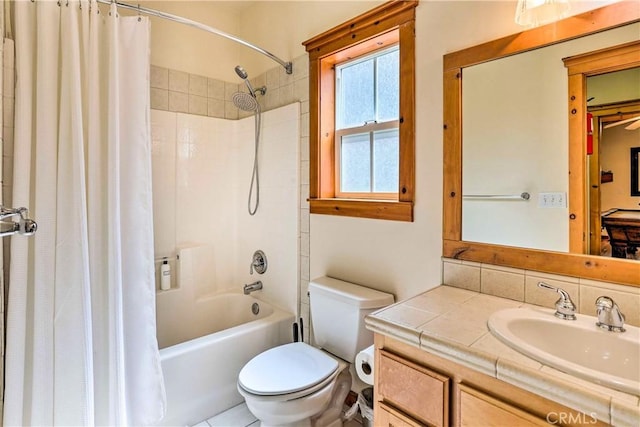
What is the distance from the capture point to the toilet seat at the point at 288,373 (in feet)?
4.34

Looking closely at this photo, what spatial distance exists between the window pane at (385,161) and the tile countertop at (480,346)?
650mm

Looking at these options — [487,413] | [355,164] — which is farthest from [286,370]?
[355,164]

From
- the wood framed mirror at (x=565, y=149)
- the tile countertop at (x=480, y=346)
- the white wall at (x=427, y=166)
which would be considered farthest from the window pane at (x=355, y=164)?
the tile countertop at (x=480, y=346)

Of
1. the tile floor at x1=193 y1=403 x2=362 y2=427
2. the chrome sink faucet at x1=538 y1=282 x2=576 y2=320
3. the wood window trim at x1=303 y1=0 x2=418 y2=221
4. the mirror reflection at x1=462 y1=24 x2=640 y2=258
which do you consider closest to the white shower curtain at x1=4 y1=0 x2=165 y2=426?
the tile floor at x1=193 y1=403 x2=362 y2=427

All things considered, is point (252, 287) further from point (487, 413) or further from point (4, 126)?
point (487, 413)

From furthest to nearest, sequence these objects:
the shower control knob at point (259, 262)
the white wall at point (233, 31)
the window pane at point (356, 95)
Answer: the shower control knob at point (259, 262)
the white wall at point (233, 31)
the window pane at point (356, 95)

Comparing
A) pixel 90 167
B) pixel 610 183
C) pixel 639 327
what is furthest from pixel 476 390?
pixel 90 167

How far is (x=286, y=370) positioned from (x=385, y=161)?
3.83 ft

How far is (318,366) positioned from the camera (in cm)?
148

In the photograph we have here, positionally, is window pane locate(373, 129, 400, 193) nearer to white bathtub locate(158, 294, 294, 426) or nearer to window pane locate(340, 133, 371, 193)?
window pane locate(340, 133, 371, 193)

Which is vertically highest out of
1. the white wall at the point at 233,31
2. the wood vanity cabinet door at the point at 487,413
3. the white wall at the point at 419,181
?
the white wall at the point at 233,31

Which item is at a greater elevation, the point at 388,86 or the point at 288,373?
the point at 388,86

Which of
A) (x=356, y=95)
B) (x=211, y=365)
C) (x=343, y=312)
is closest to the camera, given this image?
(x=343, y=312)

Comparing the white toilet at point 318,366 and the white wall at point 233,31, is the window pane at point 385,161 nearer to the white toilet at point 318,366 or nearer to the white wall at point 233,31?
the white toilet at point 318,366
